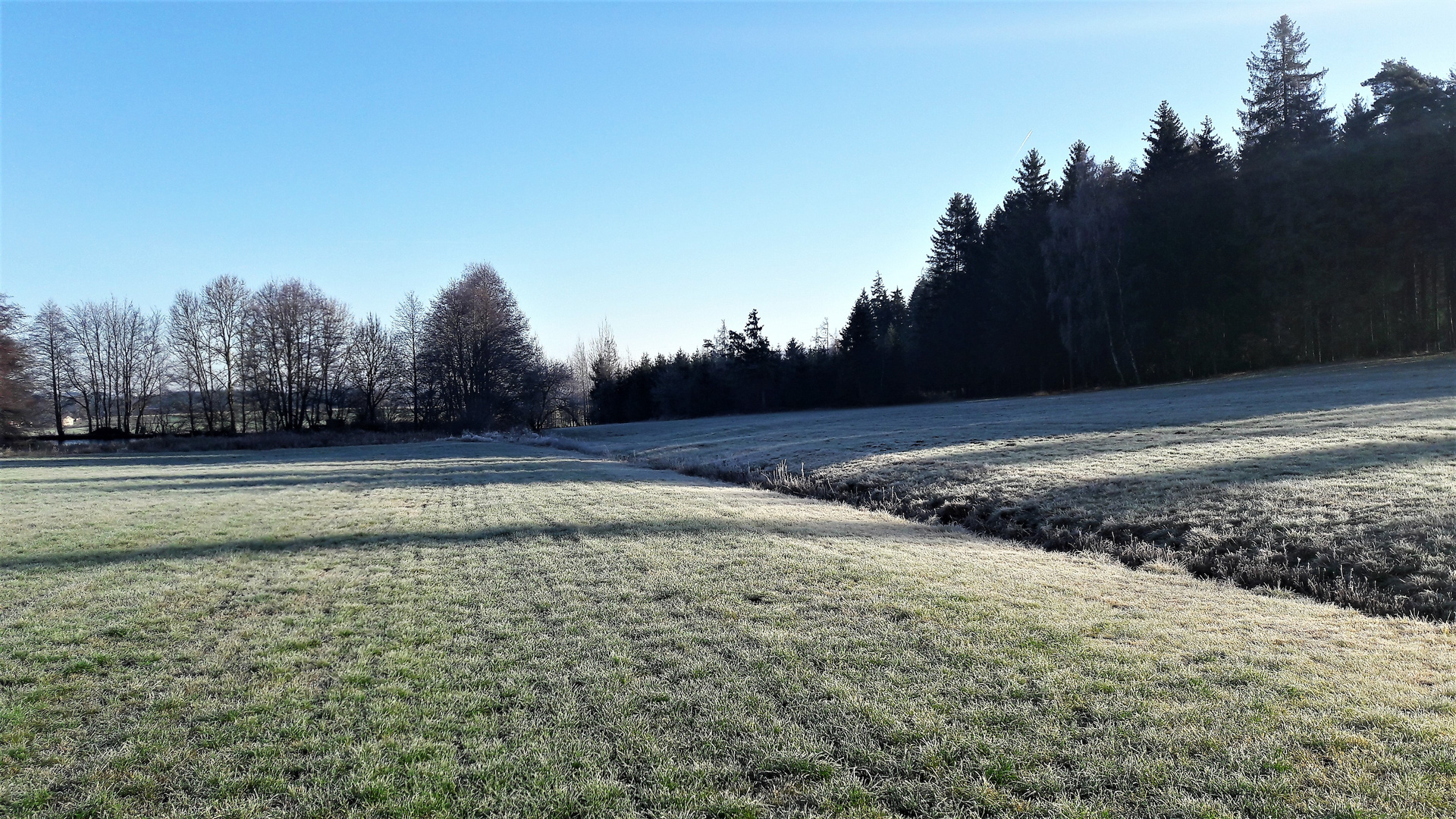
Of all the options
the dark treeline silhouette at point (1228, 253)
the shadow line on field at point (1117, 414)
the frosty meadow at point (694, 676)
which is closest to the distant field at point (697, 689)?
the frosty meadow at point (694, 676)

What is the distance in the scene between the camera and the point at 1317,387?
97.3ft

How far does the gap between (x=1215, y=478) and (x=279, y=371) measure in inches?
2746

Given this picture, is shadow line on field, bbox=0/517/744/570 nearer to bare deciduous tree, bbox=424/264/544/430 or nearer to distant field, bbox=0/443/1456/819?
distant field, bbox=0/443/1456/819

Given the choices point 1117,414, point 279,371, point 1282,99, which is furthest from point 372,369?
point 1282,99

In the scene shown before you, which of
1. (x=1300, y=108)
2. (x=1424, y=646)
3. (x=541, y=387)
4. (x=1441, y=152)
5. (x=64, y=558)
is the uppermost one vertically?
(x=1300, y=108)

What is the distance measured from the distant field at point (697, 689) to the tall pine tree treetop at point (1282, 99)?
52005 millimetres

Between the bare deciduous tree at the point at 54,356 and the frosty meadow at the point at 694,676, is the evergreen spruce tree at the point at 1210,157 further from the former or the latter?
the bare deciduous tree at the point at 54,356

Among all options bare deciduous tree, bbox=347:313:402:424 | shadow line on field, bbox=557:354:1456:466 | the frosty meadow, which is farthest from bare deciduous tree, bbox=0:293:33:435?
the frosty meadow

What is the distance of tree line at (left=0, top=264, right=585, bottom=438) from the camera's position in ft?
199

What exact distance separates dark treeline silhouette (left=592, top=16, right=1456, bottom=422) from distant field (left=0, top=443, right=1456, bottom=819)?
46.3 meters

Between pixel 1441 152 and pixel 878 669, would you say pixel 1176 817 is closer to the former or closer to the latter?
pixel 878 669

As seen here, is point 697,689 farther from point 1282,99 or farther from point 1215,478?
point 1282,99

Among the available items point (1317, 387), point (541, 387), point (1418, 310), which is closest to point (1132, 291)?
point (1418, 310)

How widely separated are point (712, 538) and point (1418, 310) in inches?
2057
